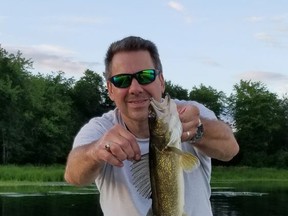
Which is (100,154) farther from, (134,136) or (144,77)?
(144,77)

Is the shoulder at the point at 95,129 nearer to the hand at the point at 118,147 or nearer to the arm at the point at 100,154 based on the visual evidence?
the arm at the point at 100,154

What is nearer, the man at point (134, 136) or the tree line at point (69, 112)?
the man at point (134, 136)

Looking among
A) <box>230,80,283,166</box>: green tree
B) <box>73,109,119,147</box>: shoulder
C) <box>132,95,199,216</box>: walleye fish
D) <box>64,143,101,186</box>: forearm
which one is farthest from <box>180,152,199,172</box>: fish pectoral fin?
<box>230,80,283,166</box>: green tree

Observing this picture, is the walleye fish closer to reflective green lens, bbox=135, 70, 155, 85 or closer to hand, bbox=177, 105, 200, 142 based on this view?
hand, bbox=177, 105, 200, 142

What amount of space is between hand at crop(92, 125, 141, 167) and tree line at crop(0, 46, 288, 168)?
59.2 meters

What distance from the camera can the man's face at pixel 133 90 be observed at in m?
3.68

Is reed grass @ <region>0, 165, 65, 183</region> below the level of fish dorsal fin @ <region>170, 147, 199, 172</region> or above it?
below

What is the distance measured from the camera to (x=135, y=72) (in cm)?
371

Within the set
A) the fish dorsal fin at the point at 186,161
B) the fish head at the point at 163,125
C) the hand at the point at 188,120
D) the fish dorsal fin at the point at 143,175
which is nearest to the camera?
the fish head at the point at 163,125

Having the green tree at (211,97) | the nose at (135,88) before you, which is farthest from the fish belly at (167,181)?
the green tree at (211,97)

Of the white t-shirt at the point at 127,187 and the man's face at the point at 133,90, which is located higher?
the man's face at the point at 133,90

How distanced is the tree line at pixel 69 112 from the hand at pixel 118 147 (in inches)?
2329

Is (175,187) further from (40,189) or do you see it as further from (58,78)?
(58,78)

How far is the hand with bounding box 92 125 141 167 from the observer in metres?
3.04
